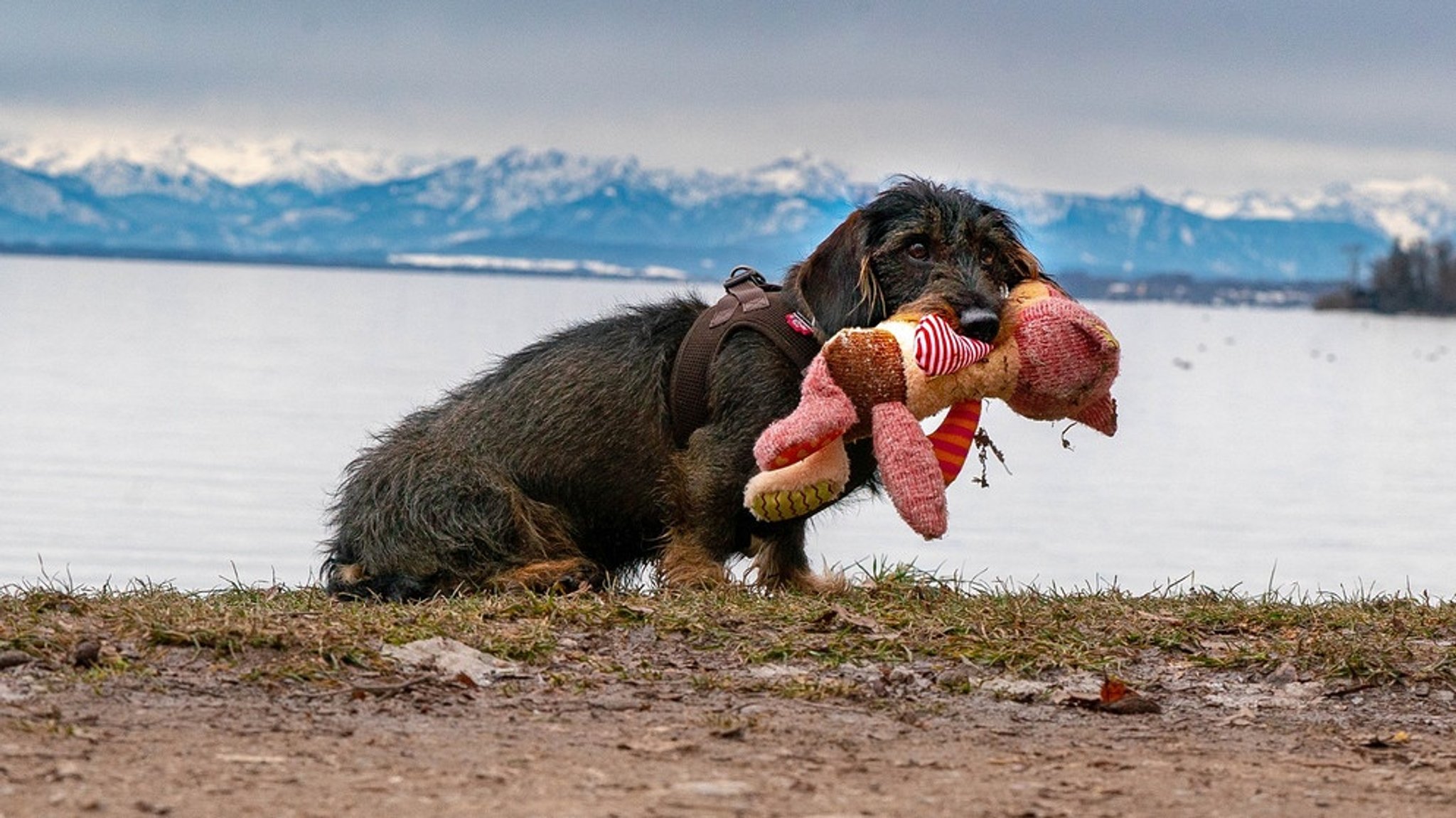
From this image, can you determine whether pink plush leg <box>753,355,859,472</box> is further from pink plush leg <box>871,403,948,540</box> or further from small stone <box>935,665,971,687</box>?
small stone <box>935,665,971,687</box>

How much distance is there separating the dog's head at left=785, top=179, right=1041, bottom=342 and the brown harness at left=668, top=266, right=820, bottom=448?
16cm

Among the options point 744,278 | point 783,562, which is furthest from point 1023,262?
point 783,562

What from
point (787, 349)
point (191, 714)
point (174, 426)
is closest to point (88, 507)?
point (174, 426)

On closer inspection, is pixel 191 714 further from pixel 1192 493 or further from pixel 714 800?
pixel 1192 493

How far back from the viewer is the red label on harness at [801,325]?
26.8ft

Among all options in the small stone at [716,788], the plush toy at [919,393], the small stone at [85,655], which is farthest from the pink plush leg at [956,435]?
the small stone at [85,655]

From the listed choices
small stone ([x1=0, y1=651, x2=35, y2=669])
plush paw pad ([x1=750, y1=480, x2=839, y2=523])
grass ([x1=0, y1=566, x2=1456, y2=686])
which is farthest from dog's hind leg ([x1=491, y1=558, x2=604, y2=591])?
small stone ([x1=0, y1=651, x2=35, y2=669])

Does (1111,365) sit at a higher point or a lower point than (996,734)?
higher

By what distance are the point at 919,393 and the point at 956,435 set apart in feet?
1.33

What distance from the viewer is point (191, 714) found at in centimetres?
575

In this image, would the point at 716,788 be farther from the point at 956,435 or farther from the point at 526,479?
the point at 526,479

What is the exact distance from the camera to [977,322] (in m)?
7.57

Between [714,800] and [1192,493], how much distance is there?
24.2 meters

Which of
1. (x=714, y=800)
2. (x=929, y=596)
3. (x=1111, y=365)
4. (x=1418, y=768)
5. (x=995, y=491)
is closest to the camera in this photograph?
(x=714, y=800)
